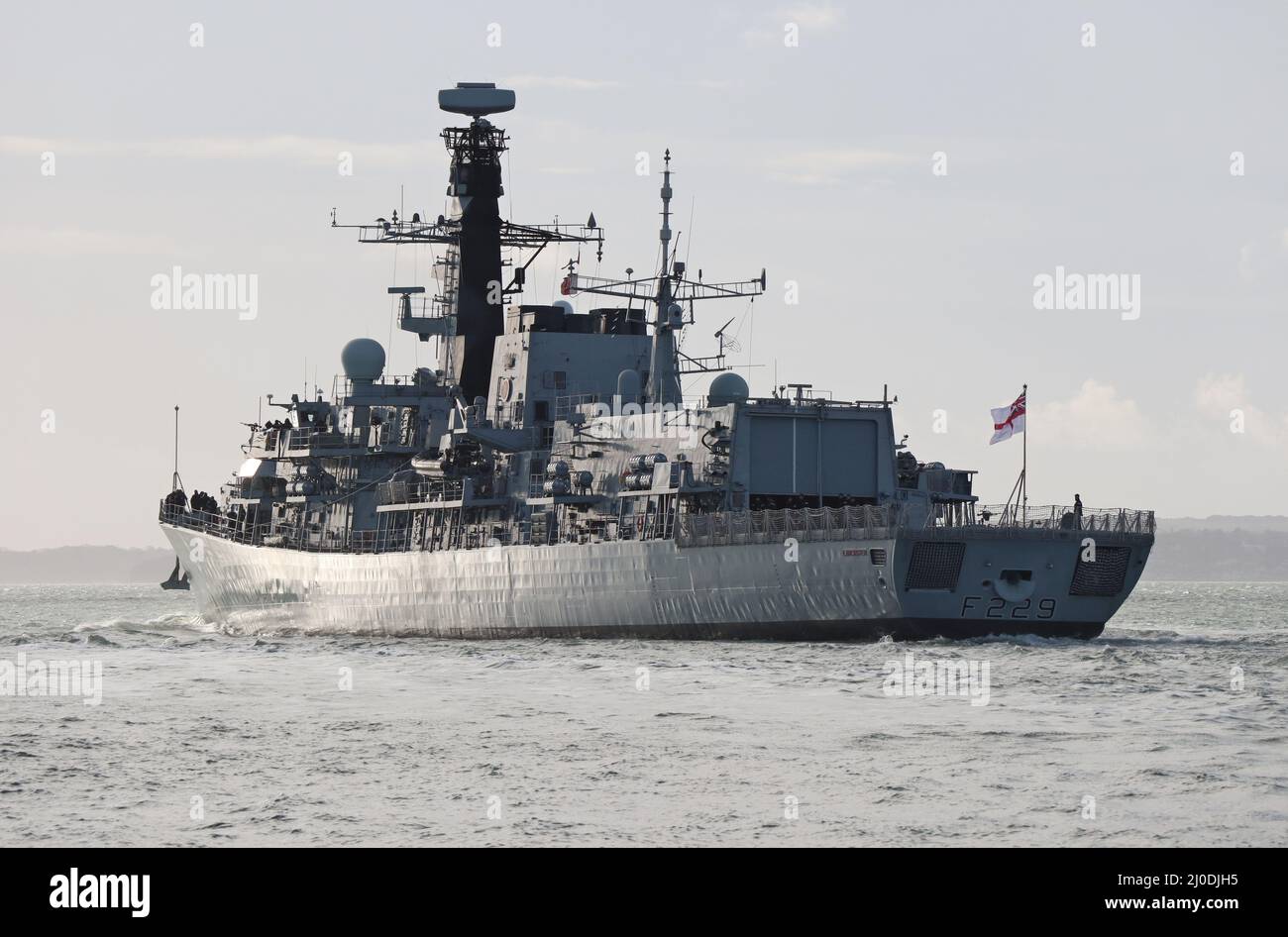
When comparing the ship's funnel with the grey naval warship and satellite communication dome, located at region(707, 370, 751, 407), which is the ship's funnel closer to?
the grey naval warship

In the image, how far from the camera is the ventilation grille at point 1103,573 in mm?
43906

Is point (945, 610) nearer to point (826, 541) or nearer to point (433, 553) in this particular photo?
point (826, 541)

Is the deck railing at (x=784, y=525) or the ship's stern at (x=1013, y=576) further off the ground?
the deck railing at (x=784, y=525)

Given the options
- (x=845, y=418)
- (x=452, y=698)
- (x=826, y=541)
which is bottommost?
(x=452, y=698)

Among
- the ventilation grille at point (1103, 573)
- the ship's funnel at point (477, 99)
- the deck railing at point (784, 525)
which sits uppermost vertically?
the ship's funnel at point (477, 99)

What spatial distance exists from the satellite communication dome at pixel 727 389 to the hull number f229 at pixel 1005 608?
13727 mm

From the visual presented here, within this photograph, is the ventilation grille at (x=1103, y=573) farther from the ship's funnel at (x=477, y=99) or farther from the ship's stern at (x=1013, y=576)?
the ship's funnel at (x=477, y=99)

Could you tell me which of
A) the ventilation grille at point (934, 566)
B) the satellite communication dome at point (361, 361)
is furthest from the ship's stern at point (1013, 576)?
the satellite communication dome at point (361, 361)

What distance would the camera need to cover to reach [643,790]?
23828 mm

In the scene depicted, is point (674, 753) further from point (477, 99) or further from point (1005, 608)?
point (477, 99)

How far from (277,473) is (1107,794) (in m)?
49.2

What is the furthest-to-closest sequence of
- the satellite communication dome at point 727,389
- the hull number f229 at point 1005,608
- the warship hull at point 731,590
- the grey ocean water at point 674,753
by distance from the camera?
the satellite communication dome at point 727,389
the hull number f229 at point 1005,608
the warship hull at point 731,590
the grey ocean water at point 674,753
